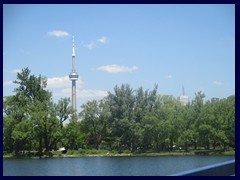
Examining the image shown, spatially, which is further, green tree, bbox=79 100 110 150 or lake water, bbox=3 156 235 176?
green tree, bbox=79 100 110 150

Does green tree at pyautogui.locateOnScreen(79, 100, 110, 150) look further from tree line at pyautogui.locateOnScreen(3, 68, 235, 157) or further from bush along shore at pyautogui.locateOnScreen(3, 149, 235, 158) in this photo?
bush along shore at pyautogui.locateOnScreen(3, 149, 235, 158)

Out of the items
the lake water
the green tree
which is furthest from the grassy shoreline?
the lake water

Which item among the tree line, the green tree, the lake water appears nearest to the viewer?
the lake water

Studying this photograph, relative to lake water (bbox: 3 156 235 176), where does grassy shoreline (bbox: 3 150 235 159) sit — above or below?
below

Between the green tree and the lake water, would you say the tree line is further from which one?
the lake water

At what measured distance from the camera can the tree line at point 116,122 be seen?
27297mm

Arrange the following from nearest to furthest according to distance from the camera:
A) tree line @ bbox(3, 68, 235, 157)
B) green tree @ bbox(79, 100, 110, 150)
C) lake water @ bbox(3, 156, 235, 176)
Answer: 1. lake water @ bbox(3, 156, 235, 176)
2. tree line @ bbox(3, 68, 235, 157)
3. green tree @ bbox(79, 100, 110, 150)

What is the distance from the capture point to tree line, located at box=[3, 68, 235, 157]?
89.6 ft

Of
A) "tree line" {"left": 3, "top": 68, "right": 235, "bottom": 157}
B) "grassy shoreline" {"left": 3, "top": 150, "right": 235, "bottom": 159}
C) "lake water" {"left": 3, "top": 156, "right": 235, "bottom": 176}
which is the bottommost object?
"grassy shoreline" {"left": 3, "top": 150, "right": 235, "bottom": 159}

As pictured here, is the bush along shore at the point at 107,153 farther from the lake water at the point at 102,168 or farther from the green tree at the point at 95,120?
the lake water at the point at 102,168

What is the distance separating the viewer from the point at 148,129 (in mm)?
28891

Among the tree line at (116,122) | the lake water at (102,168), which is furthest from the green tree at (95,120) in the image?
the lake water at (102,168)
